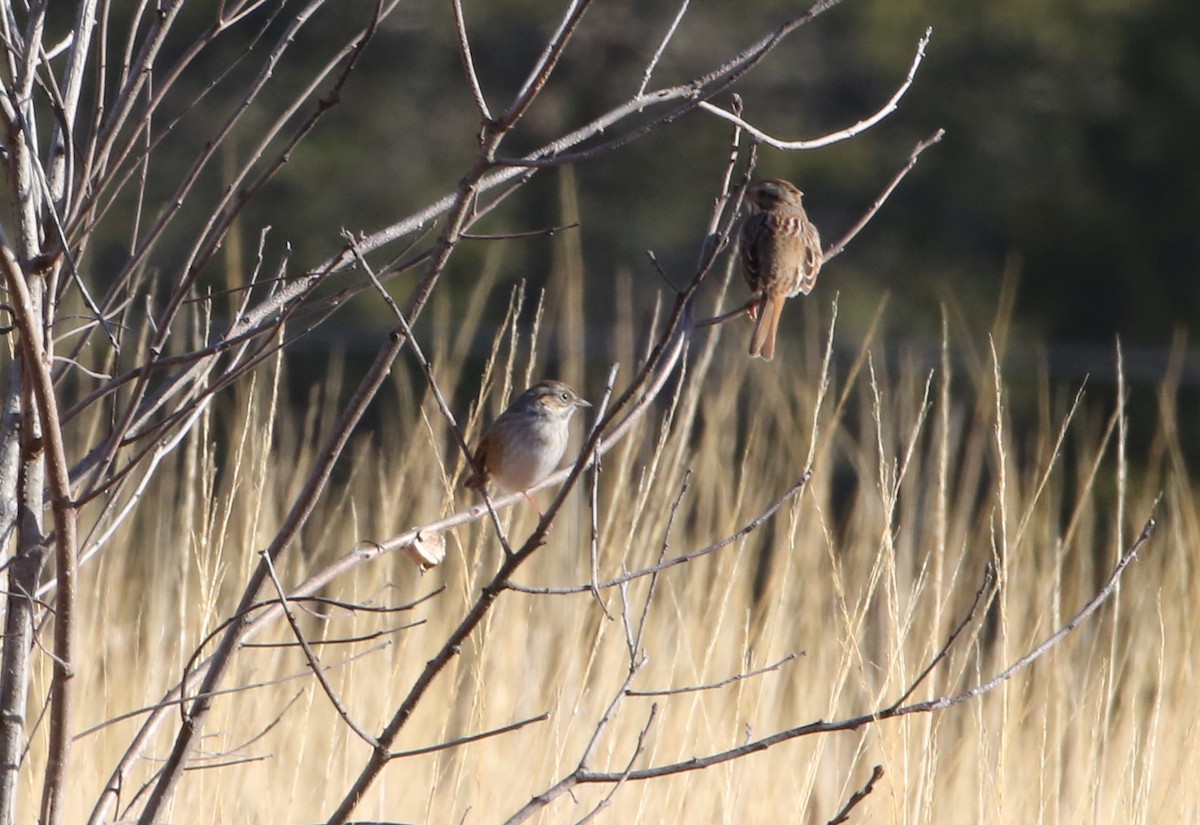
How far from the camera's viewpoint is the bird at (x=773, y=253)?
3420 mm

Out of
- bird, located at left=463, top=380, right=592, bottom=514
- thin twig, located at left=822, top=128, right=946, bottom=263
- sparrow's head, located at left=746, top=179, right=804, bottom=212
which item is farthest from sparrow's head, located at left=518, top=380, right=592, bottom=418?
thin twig, located at left=822, top=128, right=946, bottom=263

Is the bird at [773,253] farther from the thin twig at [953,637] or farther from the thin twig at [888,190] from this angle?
the thin twig at [953,637]

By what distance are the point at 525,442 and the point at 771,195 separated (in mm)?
981

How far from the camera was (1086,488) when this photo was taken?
2.73 meters

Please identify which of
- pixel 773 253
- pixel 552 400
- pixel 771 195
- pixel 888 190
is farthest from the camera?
pixel 771 195

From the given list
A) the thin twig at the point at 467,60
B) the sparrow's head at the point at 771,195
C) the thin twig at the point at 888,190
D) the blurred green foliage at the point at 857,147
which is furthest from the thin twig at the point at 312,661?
the blurred green foliage at the point at 857,147

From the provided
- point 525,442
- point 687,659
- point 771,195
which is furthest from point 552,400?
point 771,195

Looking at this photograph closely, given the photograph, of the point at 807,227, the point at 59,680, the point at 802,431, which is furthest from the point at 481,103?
the point at 802,431

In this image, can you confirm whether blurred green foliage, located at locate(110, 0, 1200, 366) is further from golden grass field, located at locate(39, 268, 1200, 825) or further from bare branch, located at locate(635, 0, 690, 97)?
bare branch, located at locate(635, 0, 690, 97)

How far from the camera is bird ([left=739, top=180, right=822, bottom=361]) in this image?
11.2 ft

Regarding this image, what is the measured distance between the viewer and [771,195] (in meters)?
3.82

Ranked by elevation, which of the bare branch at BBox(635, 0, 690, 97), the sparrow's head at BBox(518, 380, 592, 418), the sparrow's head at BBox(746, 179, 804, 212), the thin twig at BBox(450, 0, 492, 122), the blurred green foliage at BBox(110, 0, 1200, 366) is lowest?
the thin twig at BBox(450, 0, 492, 122)

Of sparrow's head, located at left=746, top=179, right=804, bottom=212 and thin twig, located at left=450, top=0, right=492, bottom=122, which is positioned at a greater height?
sparrow's head, located at left=746, top=179, right=804, bottom=212

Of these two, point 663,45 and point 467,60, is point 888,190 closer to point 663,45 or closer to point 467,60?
point 663,45
